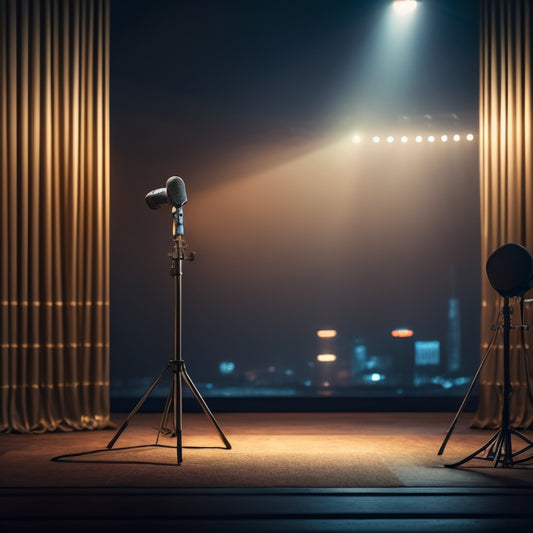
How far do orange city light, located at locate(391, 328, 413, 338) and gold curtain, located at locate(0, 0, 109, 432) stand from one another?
2.75 m

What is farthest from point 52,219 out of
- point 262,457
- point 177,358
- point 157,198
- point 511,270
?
point 511,270

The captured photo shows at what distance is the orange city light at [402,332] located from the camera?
5.86 metres

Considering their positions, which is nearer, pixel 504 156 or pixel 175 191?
pixel 175 191

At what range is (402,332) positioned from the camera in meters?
5.87

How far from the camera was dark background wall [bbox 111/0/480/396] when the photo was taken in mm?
5312

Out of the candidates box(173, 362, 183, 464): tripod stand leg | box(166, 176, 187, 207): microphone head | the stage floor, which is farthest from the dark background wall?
box(173, 362, 183, 464): tripod stand leg

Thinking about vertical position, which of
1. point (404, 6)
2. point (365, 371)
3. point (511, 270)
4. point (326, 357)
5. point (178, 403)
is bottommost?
point (365, 371)

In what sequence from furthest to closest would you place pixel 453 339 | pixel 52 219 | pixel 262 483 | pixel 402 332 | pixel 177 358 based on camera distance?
pixel 402 332 → pixel 453 339 → pixel 52 219 → pixel 177 358 → pixel 262 483

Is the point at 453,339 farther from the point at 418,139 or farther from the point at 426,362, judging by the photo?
the point at 418,139

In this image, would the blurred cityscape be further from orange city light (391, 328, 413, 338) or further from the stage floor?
the stage floor

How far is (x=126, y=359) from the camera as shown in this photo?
18.2 ft

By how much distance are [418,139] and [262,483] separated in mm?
Answer: 3983

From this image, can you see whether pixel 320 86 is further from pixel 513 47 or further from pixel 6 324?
pixel 6 324

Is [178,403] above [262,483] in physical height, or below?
above
